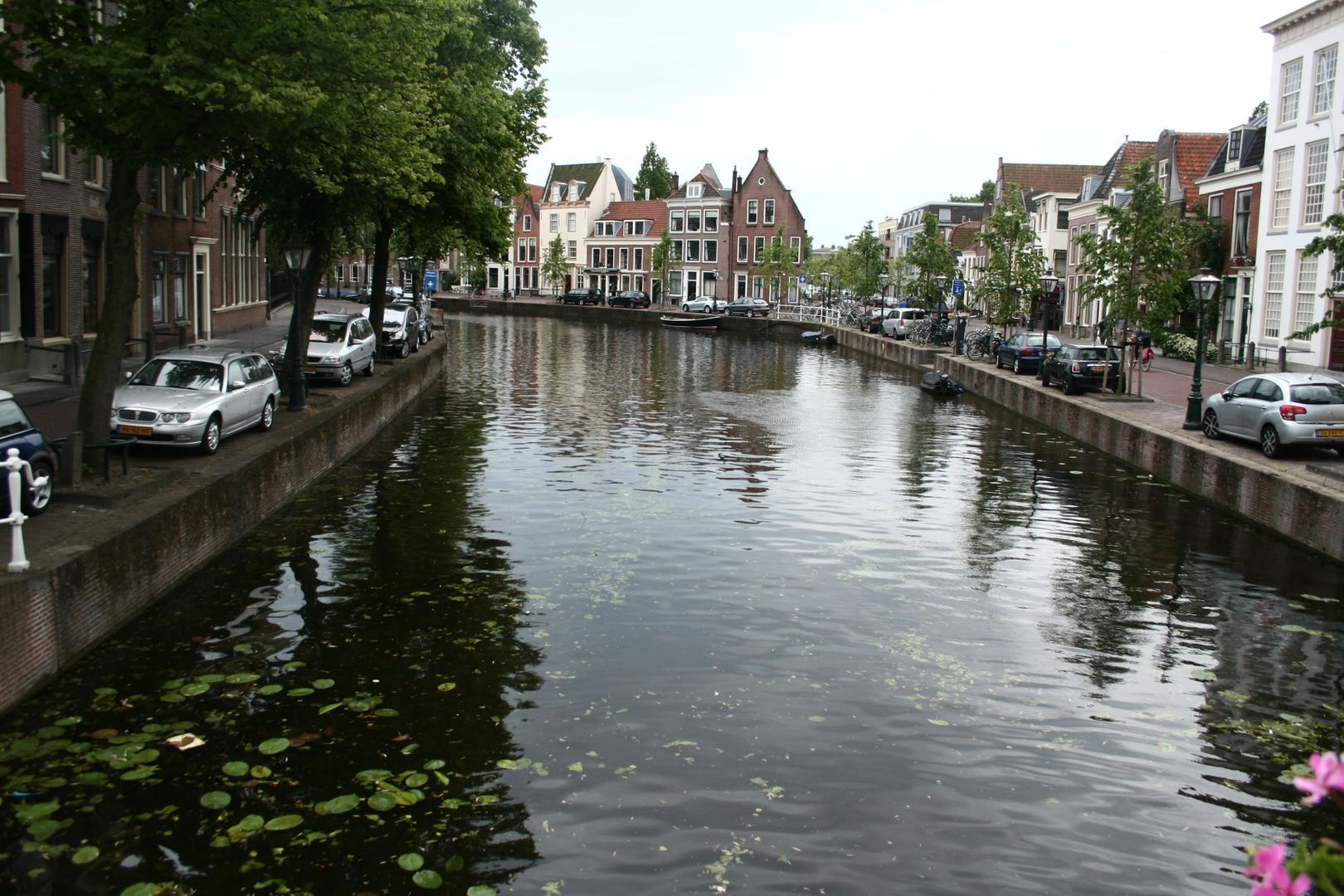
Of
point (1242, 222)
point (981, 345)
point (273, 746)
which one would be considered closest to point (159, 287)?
point (273, 746)

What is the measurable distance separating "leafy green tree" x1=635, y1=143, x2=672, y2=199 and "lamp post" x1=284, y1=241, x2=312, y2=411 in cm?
10414

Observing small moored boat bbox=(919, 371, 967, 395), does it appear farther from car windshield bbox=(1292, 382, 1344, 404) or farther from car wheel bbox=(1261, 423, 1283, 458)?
car windshield bbox=(1292, 382, 1344, 404)

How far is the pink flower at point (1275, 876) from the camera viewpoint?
254 cm

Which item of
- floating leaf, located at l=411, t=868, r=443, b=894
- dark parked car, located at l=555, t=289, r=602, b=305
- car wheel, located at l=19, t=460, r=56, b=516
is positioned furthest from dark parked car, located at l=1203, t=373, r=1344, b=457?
dark parked car, located at l=555, t=289, r=602, b=305

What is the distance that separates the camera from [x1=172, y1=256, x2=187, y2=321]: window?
37125mm

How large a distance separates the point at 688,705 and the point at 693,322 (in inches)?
2837

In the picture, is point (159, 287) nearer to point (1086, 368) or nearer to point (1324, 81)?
point (1086, 368)

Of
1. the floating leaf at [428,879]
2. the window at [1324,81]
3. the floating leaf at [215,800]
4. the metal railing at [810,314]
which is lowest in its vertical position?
the floating leaf at [428,879]

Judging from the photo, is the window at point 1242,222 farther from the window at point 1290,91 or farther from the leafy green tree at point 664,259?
the leafy green tree at point 664,259

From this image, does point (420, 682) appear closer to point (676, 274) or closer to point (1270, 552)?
point (1270, 552)

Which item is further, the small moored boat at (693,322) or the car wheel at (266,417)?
the small moored boat at (693,322)

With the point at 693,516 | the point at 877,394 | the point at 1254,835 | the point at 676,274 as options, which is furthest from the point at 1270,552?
the point at 676,274

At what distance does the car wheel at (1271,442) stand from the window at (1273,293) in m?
22.3

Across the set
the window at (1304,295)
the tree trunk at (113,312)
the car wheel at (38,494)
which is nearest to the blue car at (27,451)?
the car wheel at (38,494)
